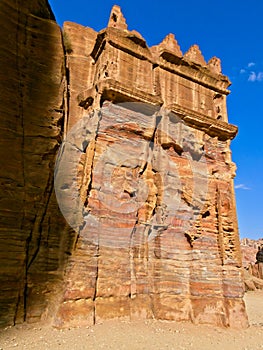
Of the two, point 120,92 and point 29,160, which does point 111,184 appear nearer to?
point 29,160

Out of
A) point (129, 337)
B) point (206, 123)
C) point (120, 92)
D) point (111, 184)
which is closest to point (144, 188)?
point (111, 184)

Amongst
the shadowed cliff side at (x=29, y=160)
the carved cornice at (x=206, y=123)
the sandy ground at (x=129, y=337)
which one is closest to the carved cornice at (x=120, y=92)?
the carved cornice at (x=206, y=123)

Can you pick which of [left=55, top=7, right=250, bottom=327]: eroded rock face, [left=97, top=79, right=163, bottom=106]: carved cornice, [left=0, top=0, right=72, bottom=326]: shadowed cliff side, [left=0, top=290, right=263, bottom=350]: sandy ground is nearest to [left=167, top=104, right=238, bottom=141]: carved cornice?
[left=55, top=7, right=250, bottom=327]: eroded rock face

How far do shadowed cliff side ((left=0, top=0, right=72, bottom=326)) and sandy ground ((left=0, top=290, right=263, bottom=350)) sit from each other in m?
0.60

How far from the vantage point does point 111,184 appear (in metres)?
8.70

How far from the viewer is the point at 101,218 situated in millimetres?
8172

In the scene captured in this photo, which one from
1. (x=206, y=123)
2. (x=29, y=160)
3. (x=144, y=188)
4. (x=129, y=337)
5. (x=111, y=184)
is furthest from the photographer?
(x=206, y=123)

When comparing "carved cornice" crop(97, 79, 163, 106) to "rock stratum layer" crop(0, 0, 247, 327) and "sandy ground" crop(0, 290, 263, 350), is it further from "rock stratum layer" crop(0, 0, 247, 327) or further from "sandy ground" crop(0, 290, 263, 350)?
"sandy ground" crop(0, 290, 263, 350)

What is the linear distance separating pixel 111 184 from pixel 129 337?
158 inches

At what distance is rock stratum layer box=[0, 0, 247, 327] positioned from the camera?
7.16 m

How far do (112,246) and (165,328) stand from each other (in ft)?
7.98

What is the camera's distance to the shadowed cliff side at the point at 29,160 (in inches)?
265

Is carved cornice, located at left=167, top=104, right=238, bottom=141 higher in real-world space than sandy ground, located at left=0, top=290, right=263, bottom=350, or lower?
→ higher

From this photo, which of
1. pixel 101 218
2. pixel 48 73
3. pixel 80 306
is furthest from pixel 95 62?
pixel 80 306
